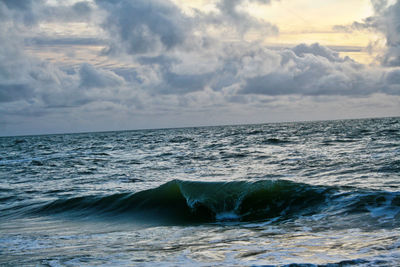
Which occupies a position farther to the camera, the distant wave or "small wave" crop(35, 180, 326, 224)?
"small wave" crop(35, 180, 326, 224)

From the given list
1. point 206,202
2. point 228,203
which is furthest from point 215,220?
point 206,202

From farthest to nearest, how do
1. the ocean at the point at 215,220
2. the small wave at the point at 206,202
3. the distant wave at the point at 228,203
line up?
the small wave at the point at 206,202 < the distant wave at the point at 228,203 < the ocean at the point at 215,220

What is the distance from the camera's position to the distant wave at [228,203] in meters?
8.10

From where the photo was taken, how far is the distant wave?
26.6 ft

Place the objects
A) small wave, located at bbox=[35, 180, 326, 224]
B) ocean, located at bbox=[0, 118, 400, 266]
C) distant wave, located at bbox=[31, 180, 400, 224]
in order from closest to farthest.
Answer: ocean, located at bbox=[0, 118, 400, 266], distant wave, located at bbox=[31, 180, 400, 224], small wave, located at bbox=[35, 180, 326, 224]

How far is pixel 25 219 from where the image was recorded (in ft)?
30.8

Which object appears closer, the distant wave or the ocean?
the ocean

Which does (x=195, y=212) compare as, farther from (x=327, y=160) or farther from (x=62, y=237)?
(x=327, y=160)

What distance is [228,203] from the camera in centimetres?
955

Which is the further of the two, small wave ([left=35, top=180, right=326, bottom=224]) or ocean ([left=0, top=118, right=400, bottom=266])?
small wave ([left=35, top=180, right=326, bottom=224])

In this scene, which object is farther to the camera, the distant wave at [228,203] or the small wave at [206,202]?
the small wave at [206,202]

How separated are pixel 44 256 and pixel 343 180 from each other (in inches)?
344

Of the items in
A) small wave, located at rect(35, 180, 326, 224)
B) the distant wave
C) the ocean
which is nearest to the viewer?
the ocean

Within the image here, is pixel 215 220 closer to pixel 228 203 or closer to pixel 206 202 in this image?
pixel 228 203
